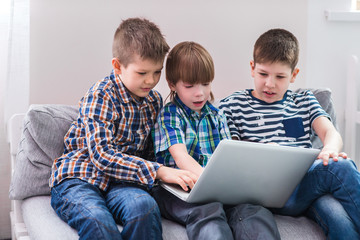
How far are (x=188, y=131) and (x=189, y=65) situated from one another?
206 millimetres

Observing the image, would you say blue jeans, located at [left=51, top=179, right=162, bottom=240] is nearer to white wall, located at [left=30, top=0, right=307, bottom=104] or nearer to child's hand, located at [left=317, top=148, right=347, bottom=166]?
child's hand, located at [left=317, top=148, right=347, bottom=166]

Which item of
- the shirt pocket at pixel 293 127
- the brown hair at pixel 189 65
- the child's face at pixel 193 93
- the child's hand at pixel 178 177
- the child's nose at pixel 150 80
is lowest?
the child's hand at pixel 178 177

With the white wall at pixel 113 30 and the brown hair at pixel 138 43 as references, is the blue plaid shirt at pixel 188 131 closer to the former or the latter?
the brown hair at pixel 138 43

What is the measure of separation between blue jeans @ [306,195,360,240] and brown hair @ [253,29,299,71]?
0.51 m

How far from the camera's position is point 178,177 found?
4.33 ft

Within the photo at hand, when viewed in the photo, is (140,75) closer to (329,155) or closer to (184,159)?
(184,159)

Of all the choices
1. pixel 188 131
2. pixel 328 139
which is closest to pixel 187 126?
pixel 188 131

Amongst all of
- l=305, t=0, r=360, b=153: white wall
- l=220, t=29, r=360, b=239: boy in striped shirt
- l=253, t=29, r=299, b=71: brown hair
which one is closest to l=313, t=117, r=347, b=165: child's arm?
l=220, t=29, r=360, b=239: boy in striped shirt

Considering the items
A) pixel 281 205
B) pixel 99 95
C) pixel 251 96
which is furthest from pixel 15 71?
pixel 281 205

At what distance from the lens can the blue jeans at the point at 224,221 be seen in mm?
1208

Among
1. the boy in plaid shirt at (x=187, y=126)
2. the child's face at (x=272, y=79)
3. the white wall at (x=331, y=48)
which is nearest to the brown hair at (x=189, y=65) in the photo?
the boy in plaid shirt at (x=187, y=126)

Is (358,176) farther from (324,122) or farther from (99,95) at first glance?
(99,95)

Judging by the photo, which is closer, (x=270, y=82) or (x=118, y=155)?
(x=118, y=155)

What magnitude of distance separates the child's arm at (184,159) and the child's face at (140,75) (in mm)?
198
